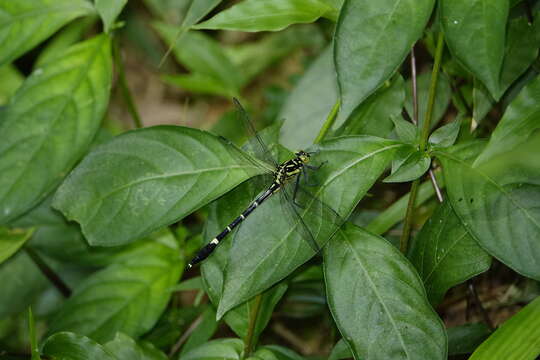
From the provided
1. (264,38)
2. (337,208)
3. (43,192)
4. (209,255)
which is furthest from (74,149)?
(264,38)

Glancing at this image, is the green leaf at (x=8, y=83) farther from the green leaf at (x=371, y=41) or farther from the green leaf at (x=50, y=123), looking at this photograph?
the green leaf at (x=371, y=41)

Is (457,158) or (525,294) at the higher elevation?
(457,158)

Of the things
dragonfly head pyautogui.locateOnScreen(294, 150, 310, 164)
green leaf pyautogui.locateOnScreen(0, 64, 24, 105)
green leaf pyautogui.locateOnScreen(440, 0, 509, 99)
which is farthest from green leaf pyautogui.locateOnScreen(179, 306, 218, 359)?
green leaf pyautogui.locateOnScreen(0, 64, 24, 105)

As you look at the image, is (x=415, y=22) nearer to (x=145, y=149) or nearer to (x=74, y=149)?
(x=145, y=149)

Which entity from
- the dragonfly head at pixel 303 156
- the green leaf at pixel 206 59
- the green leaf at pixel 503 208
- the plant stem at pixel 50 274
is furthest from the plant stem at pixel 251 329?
the green leaf at pixel 206 59

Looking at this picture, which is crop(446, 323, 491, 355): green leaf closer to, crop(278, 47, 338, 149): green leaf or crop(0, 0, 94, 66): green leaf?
crop(278, 47, 338, 149): green leaf

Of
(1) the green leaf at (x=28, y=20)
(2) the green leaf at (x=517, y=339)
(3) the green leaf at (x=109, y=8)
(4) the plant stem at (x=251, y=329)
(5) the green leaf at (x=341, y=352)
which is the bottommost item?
(2) the green leaf at (x=517, y=339)

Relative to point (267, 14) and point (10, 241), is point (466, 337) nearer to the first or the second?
point (267, 14)
